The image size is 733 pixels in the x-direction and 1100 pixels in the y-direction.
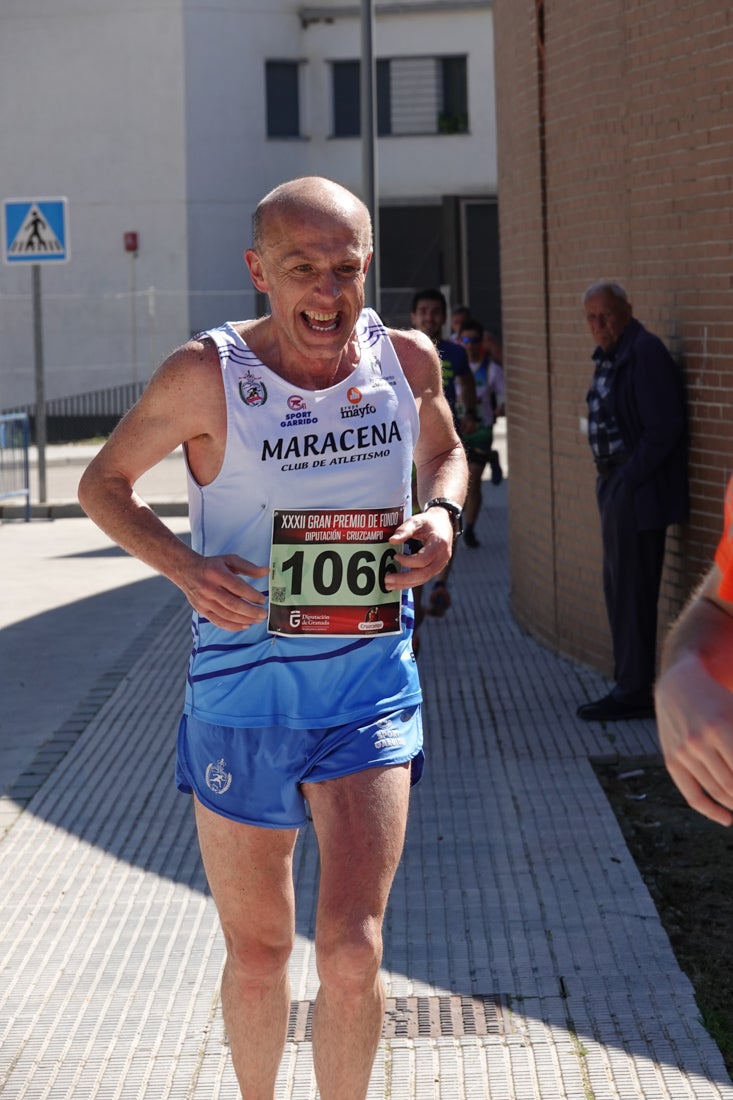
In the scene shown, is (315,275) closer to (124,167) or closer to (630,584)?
(630,584)

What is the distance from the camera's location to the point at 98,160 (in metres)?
32.2

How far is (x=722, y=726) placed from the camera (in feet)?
6.81

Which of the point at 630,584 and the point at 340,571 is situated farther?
the point at 630,584

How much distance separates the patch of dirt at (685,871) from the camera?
4789 millimetres

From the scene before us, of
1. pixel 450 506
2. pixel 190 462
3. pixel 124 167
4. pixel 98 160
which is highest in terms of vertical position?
pixel 98 160

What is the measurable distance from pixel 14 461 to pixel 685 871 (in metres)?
14.1

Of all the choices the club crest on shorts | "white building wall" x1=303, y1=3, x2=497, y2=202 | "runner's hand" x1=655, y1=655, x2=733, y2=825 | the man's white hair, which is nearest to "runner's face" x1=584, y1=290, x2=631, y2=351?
the man's white hair

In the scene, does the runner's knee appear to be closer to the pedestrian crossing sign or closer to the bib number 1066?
the bib number 1066

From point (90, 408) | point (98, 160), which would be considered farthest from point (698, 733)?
point (98, 160)

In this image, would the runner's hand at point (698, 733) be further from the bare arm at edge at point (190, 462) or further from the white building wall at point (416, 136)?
the white building wall at point (416, 136)

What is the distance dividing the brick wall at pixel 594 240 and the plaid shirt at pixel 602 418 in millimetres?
336

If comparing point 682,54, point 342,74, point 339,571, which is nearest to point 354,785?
point 339,571

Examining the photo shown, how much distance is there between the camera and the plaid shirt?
7.89 m

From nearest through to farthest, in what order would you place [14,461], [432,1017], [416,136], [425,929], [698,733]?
[698,733]
[432,1017]
[425,929]
[14,461]
[416,136]
